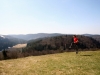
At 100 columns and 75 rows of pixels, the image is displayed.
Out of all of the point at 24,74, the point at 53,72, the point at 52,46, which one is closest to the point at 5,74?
the point at 24,74

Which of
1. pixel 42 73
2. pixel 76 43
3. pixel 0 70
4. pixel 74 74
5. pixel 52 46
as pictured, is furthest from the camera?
pixel 52 46

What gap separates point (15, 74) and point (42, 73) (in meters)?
2.49

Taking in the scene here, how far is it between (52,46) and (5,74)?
603ft

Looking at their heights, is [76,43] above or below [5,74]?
above

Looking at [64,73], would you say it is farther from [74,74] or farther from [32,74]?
[32,74]

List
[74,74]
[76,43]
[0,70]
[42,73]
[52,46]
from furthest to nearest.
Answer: [52,46], [76,43], [0,70], [42,73], [74,74]

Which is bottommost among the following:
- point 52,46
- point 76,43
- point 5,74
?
point 52,46

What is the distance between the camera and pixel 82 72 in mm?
11445

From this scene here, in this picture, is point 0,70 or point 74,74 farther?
point 0,70

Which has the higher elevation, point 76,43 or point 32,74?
point 76,43

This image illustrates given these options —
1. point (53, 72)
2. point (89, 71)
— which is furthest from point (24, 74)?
point (89, 71)

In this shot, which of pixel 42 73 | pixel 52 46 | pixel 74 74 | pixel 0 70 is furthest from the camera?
pixel 52 46

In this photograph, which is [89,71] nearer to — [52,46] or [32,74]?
[32,74]

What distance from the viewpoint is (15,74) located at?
1254 centimetres
